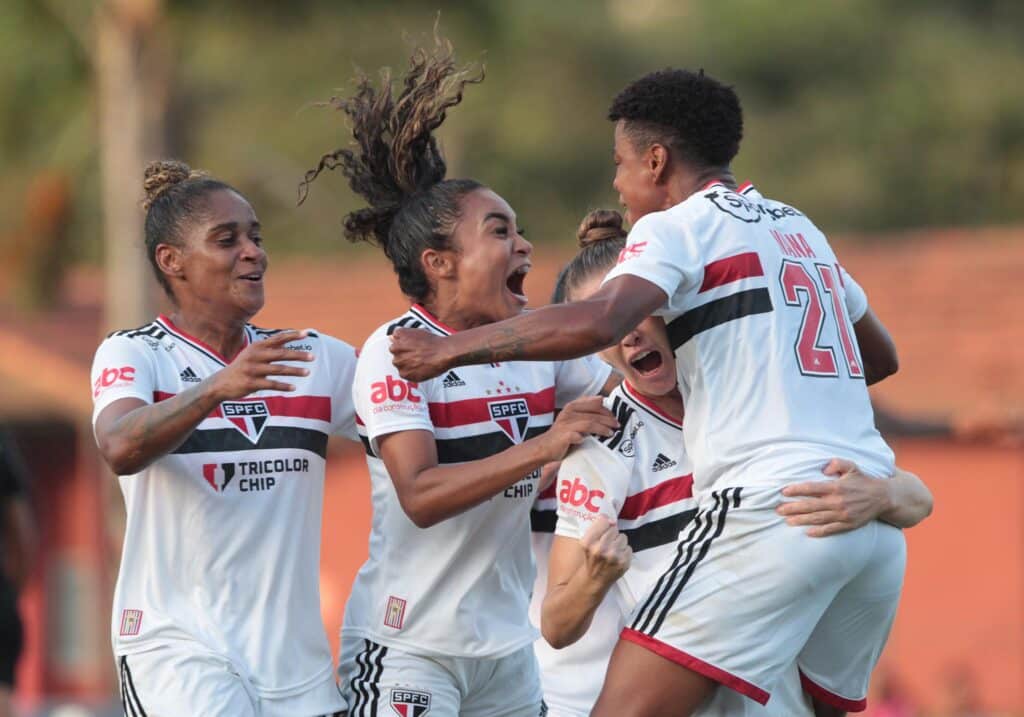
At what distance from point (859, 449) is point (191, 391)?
1963mm

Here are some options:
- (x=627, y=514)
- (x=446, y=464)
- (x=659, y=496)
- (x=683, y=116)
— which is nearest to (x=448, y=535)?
(x=446, y=464)

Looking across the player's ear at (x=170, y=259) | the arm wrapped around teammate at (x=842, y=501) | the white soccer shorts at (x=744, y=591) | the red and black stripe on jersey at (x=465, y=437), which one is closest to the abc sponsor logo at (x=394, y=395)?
the red and black stripe on jersey at (x=465, y=437)

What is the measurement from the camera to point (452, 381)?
5.55 m

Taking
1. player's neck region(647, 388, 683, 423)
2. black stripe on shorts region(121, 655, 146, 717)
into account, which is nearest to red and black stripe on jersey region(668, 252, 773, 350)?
player's neck region(647, 388, 683, 423)

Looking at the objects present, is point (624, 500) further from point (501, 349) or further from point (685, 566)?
point (501, 349)

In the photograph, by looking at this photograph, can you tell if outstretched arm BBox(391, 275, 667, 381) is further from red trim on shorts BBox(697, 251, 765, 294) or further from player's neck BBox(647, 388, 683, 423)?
player's neck BBox(647, 388, 683, 423)

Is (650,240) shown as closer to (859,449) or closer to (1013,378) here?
(859,449)

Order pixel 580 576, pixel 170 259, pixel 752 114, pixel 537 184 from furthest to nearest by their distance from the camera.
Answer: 1. pixel 752 114
2. pixel 537 184
3. pixel 170 259
4. pixel 580 576

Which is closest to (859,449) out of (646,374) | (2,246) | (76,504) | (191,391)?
(646,374)

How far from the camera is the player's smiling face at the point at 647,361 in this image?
5312 millimetres

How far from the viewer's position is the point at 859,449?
507 cm

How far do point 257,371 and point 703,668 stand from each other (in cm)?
152

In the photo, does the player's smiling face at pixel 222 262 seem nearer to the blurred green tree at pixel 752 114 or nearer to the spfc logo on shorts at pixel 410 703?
the spfc logo on shorts at pixel 410 703

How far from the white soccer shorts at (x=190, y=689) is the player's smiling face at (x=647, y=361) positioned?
144cm
